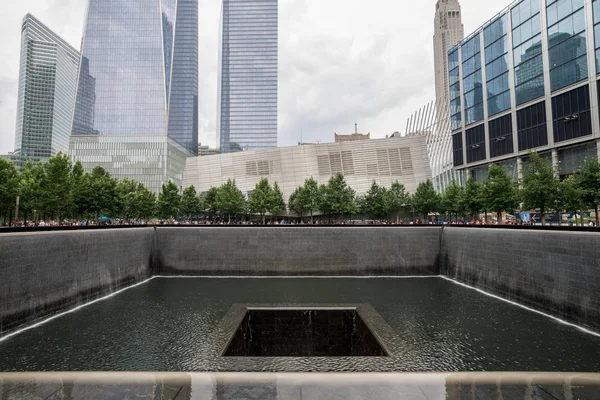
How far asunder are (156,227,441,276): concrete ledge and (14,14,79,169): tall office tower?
16976cm

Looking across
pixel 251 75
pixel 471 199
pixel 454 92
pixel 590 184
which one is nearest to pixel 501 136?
pixel 471 199

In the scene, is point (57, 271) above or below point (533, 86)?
below

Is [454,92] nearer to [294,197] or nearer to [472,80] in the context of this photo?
[472,80]

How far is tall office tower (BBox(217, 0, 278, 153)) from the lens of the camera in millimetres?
150875

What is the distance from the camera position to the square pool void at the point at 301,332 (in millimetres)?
12758

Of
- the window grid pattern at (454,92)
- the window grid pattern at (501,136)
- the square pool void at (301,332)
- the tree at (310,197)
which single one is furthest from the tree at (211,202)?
the square pool void at (301,332)

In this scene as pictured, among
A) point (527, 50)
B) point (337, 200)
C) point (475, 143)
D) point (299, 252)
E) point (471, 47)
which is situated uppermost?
point (471, 47)

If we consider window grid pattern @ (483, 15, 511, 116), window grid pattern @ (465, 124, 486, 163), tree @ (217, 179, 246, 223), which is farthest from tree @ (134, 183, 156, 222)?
window grid pattern @ (483, 15, 511, 116)

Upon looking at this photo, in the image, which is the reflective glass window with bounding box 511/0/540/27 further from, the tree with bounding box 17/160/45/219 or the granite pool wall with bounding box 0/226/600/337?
the tree with bounding box 17/160/45/219

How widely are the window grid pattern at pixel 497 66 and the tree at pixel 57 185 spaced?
58077 mm

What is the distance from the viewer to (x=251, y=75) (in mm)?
153000

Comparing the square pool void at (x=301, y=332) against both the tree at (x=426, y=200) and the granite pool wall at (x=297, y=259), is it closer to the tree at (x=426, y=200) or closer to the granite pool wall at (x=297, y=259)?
the granite pool wall at (x=297, y=259)

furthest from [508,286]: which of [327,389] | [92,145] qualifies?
[92,145]

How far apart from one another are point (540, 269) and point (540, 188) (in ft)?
65.4
